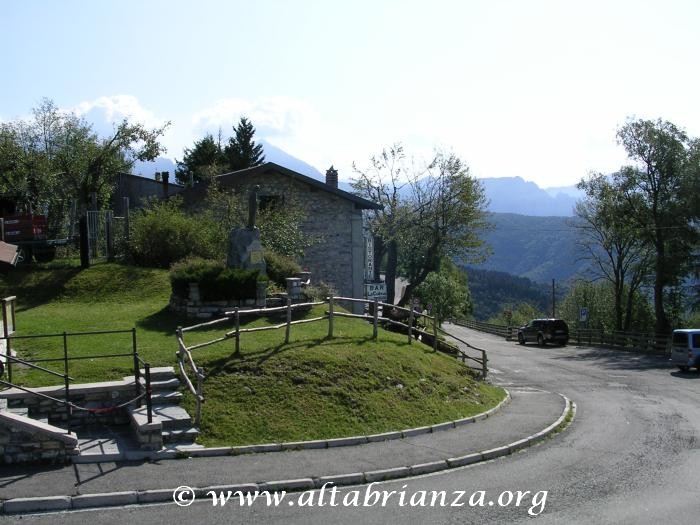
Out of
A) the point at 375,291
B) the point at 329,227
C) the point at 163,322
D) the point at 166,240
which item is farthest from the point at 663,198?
the point at 163,322

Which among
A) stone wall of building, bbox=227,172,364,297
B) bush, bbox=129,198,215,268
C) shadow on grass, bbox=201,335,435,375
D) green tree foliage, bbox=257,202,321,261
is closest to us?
shadow on grass, bbox=201,335,435,375

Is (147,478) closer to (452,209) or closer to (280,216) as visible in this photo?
(280,216)

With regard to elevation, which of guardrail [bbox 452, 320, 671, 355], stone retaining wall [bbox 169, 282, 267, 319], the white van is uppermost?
stone retaining wall [bbox 169, 282, 267, 319]

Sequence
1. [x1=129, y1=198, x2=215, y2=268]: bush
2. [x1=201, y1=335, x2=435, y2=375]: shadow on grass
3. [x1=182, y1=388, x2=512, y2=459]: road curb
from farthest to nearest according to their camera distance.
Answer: [x1=129, y1=198, x2=215, y2=268]: bush, [x1=201, y1=335, x2=435, y2=375]: shadow on grass, [x1=182, y1=388, x2=512, y2=459]: road curb

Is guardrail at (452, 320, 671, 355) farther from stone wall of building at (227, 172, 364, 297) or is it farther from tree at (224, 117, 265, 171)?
tree at (224, 117, 265, 171)

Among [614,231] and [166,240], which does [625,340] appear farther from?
[166,240]

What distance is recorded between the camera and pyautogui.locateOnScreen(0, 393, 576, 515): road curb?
905 cm

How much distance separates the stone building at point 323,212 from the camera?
107ft

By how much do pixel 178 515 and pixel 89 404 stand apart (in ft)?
13.3

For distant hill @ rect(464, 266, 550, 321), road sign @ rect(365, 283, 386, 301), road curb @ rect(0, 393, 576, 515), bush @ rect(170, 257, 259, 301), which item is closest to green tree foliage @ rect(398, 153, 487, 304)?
road sign @ rect(365, 283, 386, 301)

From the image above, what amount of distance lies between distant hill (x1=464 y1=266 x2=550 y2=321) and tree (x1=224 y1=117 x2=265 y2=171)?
94.3 metres

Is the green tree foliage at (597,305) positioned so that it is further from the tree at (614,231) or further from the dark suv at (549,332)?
the dark suv at (549,332)

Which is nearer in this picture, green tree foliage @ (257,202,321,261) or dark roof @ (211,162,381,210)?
green tree foliage @ (257,202,321,261)

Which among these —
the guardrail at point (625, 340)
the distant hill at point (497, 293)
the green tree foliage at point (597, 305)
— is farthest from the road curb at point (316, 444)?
the distant hill at point (497, 293)
